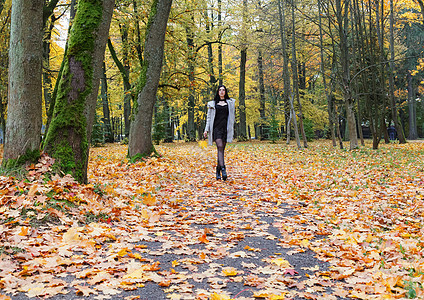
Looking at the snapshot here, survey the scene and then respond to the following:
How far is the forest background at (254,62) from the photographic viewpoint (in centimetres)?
1336

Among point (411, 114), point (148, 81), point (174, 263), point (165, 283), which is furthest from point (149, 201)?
point (411, 114)

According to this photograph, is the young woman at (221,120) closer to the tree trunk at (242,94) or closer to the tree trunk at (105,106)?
the tree trunk at (105,106)

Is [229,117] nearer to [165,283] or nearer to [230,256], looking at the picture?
[230,256]

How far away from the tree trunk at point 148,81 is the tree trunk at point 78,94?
4.94m

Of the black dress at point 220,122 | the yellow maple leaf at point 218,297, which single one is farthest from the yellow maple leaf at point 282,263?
the black dress at point 220,122

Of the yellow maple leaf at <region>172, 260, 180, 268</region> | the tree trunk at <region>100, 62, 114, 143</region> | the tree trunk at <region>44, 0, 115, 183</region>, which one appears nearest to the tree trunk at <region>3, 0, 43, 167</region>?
the tree trunk at <region>44, 0, 115, 183</region>

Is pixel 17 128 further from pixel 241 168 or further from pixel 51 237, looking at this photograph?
pixel 241 168

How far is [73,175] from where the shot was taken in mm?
5289

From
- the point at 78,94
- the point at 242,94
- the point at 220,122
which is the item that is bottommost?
the point at 220,122

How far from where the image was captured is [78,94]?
5.37 metres

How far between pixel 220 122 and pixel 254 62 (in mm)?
23097

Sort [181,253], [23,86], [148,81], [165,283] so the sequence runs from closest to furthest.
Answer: [165,283]
[181,253]
[23,86]
[148,81]

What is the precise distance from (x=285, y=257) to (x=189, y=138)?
25.4 m

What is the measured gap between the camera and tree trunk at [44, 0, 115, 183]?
5293 mm
